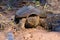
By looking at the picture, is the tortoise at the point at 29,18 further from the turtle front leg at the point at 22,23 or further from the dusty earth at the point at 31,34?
the dusty earth at the point at 31,34

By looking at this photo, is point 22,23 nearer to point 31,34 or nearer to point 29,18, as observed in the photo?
point 29,18

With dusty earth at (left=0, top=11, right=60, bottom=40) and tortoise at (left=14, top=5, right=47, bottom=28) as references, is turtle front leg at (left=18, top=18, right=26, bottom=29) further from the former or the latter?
dusty earth at (left=0, top=11, right=60, bottom=40)

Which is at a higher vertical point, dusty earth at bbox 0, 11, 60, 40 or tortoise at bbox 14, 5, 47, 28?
tortoise at bbox 14, 5, 47, 28

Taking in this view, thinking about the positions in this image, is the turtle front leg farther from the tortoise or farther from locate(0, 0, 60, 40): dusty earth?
locate(0, 0, 60, 40): dusty earth

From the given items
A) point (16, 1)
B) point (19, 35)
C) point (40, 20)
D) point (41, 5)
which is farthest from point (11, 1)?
point (19, 35)

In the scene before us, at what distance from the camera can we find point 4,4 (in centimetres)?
989

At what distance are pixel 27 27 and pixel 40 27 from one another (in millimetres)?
428

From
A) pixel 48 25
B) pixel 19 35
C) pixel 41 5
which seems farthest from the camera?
pixel 41 5

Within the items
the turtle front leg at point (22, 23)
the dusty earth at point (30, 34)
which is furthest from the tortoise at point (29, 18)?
the dusty earth at point (30, 34)

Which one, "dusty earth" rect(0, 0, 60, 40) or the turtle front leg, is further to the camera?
the turtle front leg

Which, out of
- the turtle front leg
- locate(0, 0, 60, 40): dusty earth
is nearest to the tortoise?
the turtle front leg

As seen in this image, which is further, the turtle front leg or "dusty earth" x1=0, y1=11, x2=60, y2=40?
the turtle front leg

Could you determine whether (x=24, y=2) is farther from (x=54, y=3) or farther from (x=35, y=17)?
(x=35, y=17)

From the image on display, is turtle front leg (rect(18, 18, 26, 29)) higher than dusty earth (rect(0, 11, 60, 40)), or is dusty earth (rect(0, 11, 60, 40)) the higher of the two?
turtle front leg (rect(18, 18, 26, 29))
